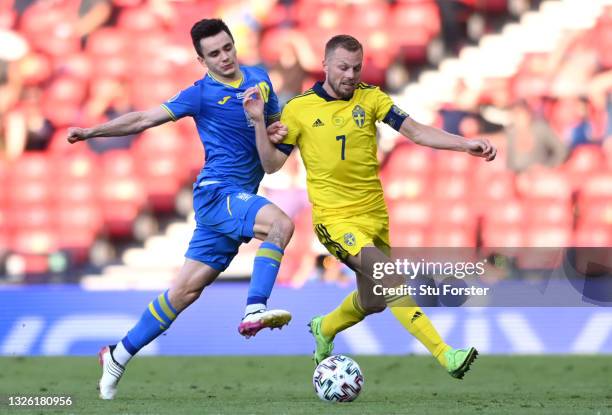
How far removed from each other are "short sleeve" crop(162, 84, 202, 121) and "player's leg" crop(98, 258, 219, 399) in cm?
78

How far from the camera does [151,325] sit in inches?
272

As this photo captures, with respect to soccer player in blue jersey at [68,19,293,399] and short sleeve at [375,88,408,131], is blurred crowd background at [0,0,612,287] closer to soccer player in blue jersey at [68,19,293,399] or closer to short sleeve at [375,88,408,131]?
soccer player in blue jersey at [68,19,293,399]

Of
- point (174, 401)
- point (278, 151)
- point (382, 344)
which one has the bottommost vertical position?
point (382, 344)

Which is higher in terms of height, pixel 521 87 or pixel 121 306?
pixel 521 87

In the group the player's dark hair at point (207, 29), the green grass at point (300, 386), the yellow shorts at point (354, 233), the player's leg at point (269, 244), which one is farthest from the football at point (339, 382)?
the player's dark hair at point (207, 29)

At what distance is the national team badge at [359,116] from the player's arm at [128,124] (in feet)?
3.13

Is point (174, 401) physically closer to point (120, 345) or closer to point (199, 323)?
point (120, 345)

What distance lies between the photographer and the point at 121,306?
1062 cm

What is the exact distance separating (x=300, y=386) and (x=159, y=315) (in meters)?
1.32

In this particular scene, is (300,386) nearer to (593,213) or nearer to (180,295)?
(180,295)

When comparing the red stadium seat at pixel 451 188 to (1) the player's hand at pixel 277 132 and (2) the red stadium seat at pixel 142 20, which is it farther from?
(1) the player's hand at pixel 277 132

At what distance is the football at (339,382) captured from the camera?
6438 mm

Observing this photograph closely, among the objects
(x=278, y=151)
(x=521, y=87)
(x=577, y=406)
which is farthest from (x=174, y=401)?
(x=521, y=87)

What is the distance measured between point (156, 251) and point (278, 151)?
14.6ft
